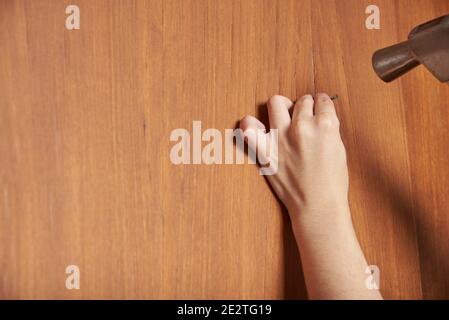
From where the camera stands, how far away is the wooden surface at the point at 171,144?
18.3 inches

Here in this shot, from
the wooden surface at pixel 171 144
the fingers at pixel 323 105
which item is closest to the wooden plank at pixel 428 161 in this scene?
the wooden surface at pixel 171 144

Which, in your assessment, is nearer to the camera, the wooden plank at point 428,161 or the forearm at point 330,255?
the forearm at point 330,255

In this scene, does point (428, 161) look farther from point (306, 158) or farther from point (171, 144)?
point (171, 144)

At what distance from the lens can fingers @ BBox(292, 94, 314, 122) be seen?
1.81 ft

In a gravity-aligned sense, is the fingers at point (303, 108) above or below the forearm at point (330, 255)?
above

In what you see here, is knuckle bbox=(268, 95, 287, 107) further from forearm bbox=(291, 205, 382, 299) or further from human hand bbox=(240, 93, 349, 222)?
forearm bbox=(291, 205, 382, 299)

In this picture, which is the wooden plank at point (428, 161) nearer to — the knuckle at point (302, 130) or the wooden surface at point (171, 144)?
the wooden surface at point (171, 144)

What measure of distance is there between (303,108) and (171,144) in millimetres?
153

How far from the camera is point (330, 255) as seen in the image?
52 centimetres

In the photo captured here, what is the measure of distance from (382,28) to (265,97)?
7.5 inches

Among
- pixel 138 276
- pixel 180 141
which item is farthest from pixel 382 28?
pixel 138 276

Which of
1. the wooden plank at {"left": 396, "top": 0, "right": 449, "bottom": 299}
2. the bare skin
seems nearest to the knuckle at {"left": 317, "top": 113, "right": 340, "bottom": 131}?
the bare skin

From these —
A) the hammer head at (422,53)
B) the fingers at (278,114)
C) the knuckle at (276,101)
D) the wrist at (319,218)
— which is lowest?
the wrist at (319,218)

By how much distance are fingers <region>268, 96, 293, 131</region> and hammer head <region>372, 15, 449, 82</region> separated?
4.2 inches
